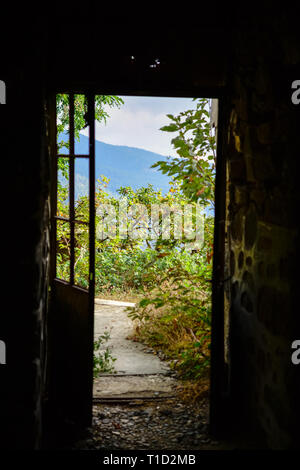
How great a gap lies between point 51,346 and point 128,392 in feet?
3.48

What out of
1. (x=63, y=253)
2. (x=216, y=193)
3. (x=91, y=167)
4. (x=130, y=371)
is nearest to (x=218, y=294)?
(x=216, y=193)

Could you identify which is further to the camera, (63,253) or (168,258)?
(168,258)

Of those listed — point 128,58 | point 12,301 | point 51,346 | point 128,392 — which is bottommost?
point 128,392

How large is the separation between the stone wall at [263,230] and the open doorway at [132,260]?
1.65ft

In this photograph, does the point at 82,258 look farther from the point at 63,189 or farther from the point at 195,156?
the point at 195,156

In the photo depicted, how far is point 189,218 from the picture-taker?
7355mm

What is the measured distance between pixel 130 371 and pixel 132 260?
3.72m

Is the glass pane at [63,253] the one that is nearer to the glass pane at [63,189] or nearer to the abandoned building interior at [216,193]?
the glass pane at [63,189]

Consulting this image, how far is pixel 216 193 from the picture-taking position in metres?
2.90

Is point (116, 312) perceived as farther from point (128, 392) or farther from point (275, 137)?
point (275, 137)

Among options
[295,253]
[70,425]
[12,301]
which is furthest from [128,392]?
[295,253]

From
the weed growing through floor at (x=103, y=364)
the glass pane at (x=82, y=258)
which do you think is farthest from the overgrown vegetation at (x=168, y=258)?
the weed growing through floor at (x=103, y=364)

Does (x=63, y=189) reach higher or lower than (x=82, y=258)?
higher
